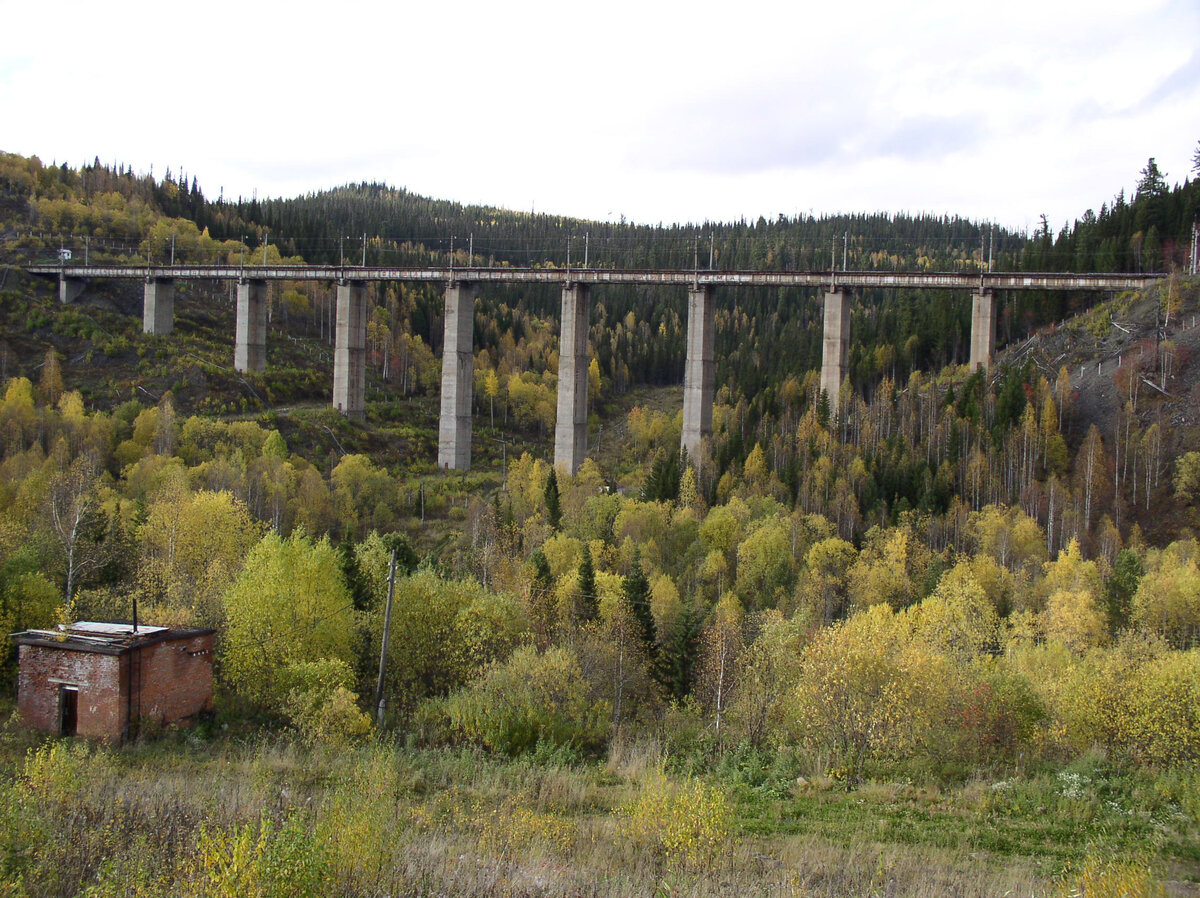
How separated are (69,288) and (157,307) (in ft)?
27.9

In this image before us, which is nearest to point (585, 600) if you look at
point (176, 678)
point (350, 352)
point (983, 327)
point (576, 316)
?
point (176, 678)

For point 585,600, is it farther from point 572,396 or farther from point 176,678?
point 572,396

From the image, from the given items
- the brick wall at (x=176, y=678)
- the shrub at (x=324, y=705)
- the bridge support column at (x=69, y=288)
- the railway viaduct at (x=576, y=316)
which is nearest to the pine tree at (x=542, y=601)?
the shrub at (x=324, y=705)

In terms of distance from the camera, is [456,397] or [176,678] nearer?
[176,678]

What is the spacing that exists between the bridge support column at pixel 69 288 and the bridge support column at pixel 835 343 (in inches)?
2381

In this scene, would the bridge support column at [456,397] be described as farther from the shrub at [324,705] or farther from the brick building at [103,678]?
the brick building at [103,678]

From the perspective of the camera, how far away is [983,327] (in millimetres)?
55875

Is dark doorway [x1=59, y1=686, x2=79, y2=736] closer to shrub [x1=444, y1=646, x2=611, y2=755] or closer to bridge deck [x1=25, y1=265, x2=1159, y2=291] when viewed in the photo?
shrub [x1=444, y1=646, x2=611, y2=755]

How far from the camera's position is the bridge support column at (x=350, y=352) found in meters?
66.7

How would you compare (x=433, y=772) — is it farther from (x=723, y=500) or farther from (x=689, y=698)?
(x=723, y=500)

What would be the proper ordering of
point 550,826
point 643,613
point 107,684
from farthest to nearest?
point 643,613, point 107,684, point 550,826

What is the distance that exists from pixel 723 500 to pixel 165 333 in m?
49.4

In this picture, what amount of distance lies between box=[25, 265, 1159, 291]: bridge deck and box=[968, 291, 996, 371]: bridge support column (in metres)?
0.79

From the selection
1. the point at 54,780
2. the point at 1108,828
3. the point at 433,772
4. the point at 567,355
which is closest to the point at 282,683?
the point at 433,772
